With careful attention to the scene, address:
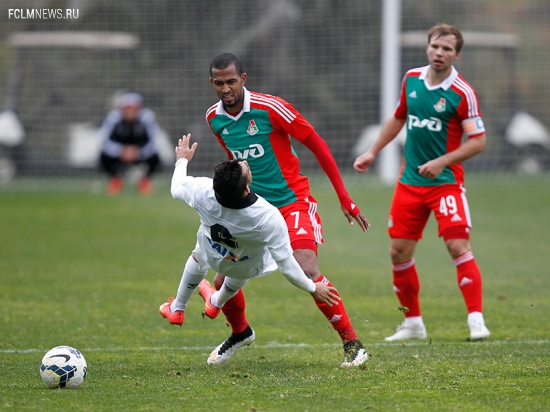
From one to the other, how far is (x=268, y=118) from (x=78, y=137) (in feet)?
50.9

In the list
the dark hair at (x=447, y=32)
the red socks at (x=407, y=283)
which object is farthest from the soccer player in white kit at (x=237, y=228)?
the dark hair at (x=447, y=32)

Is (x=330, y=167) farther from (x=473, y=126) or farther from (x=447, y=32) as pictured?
(x=447, y=32)

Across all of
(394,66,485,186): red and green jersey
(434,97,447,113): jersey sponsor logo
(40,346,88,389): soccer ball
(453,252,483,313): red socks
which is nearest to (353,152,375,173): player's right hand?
(394,66,485,186): red and green jersey

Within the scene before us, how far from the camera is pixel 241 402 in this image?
5.03m

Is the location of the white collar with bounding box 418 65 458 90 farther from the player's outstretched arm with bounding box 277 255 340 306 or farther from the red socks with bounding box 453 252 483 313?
the player's outstretched arm with bounding box 277 255 340 306

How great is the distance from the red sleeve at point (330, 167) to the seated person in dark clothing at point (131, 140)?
12827 mm

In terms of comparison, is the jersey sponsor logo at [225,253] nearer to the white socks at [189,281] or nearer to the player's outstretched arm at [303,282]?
the player's outstretched arm at [303,282]

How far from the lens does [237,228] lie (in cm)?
568

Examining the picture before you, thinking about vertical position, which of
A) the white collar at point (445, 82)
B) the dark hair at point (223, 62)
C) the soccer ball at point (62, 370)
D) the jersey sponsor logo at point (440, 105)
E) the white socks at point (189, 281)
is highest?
the dark hair at point (223, 62)

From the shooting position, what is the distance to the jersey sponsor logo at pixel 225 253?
5871 mm

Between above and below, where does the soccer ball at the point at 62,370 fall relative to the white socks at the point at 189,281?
below

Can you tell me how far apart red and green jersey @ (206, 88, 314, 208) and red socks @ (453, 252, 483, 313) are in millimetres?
1680

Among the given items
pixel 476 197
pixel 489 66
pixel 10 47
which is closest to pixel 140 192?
pixel 10 47

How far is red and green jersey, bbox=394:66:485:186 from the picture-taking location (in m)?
7.33
